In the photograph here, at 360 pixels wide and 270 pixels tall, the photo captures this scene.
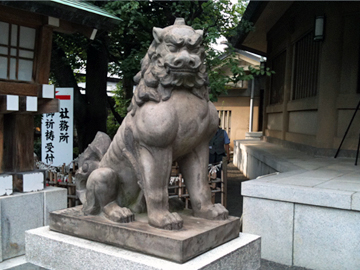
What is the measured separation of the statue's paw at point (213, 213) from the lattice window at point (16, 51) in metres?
2.53

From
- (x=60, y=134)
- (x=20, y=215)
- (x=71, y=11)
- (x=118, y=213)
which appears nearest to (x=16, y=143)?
(x=20, y=215)

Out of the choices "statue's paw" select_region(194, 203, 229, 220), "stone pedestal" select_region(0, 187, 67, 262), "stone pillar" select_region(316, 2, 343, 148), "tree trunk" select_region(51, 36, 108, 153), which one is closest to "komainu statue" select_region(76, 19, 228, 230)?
"statue's paw" select_region(194, 203, 229, 220)

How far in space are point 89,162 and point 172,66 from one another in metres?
1.08

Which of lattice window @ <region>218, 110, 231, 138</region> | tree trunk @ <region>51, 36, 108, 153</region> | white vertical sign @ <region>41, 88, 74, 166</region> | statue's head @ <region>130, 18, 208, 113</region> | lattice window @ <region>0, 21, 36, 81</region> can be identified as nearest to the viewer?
statue's head @ <region>130, 18, 208, 113</region>

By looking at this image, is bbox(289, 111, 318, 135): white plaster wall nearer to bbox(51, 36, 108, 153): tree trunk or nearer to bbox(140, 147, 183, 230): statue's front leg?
bbox(51, 36, 108, 153): tree trunk

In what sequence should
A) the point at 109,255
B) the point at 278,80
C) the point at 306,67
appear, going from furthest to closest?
the point at 278,80 < the point at 306,67 < the point at 109,255

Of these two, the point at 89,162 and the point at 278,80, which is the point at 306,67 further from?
the point at 89,162

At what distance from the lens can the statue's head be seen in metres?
2.09

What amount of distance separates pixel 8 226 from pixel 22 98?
126 cm

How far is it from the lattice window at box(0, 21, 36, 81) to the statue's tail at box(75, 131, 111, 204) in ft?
5.05

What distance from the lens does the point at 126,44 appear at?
268 inches

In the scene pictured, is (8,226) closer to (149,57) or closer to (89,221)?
(89,221)

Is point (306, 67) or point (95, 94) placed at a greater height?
point (306, 67)

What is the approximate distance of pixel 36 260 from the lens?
2.54 m
